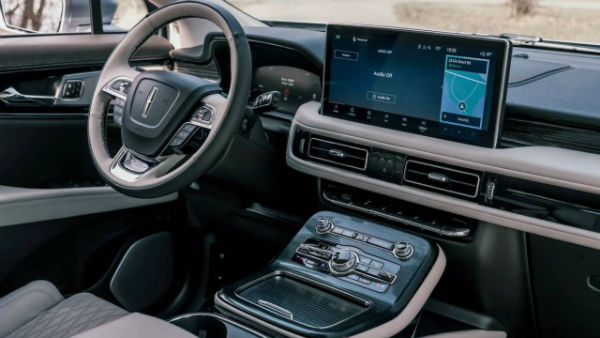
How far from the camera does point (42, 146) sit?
223 centimetres

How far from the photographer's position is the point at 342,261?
5.77 ft

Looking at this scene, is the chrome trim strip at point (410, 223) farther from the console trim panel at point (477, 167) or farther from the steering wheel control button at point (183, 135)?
the steering wheel control button at point (183, 135)

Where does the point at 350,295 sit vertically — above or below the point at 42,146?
below

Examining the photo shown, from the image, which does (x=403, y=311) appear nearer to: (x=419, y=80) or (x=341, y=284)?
(x=341, y=284)

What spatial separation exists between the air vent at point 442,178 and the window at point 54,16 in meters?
1.31

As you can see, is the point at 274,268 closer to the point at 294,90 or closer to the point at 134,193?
the point at 134,193

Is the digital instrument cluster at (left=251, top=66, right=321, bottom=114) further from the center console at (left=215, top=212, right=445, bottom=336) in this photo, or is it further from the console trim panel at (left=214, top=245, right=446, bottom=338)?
the console trim panel at (left=214, top=245, right=446, bottom=338)

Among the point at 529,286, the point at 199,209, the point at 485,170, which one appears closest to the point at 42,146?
the point at 199,209

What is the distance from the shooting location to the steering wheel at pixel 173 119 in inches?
59.7

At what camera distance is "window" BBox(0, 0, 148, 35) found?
2494 millimetres

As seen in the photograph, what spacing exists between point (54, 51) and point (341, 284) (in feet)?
4.30

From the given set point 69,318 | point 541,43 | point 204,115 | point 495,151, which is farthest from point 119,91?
point 541,43

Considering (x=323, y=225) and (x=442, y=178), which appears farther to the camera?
(x=323, y=225)

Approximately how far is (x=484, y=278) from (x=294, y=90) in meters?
0.88
